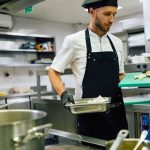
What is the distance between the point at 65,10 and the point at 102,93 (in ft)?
16.1

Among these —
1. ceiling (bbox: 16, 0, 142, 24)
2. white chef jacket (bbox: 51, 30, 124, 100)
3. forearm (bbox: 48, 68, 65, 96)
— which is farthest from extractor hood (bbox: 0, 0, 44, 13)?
ceiling (bbox: 16, 0, 142, 24)

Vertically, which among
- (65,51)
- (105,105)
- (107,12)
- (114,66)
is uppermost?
(107,12)

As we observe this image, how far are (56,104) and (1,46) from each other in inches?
136

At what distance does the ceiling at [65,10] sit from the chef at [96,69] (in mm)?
3963

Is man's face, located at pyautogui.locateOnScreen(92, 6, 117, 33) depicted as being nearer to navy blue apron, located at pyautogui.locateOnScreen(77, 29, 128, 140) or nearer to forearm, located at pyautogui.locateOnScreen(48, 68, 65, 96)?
navy blue apron, located at pyautogui.locateOnScreen(77, 29, 128, 140)

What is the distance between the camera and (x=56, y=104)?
2.97 metres

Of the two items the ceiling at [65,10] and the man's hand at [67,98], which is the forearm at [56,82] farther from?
the ceiling at [65,10]

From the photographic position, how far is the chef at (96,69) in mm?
1543

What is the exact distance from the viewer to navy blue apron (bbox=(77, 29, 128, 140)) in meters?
1.54

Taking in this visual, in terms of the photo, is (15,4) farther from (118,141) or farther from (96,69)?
(118,141)

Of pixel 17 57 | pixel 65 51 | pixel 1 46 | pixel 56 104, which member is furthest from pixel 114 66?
pixel 17 57

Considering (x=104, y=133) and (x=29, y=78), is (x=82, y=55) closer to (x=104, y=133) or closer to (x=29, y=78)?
(x=104, y=133)

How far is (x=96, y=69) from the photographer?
159cm

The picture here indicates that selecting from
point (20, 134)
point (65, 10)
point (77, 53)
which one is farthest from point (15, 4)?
point (65, 10)
